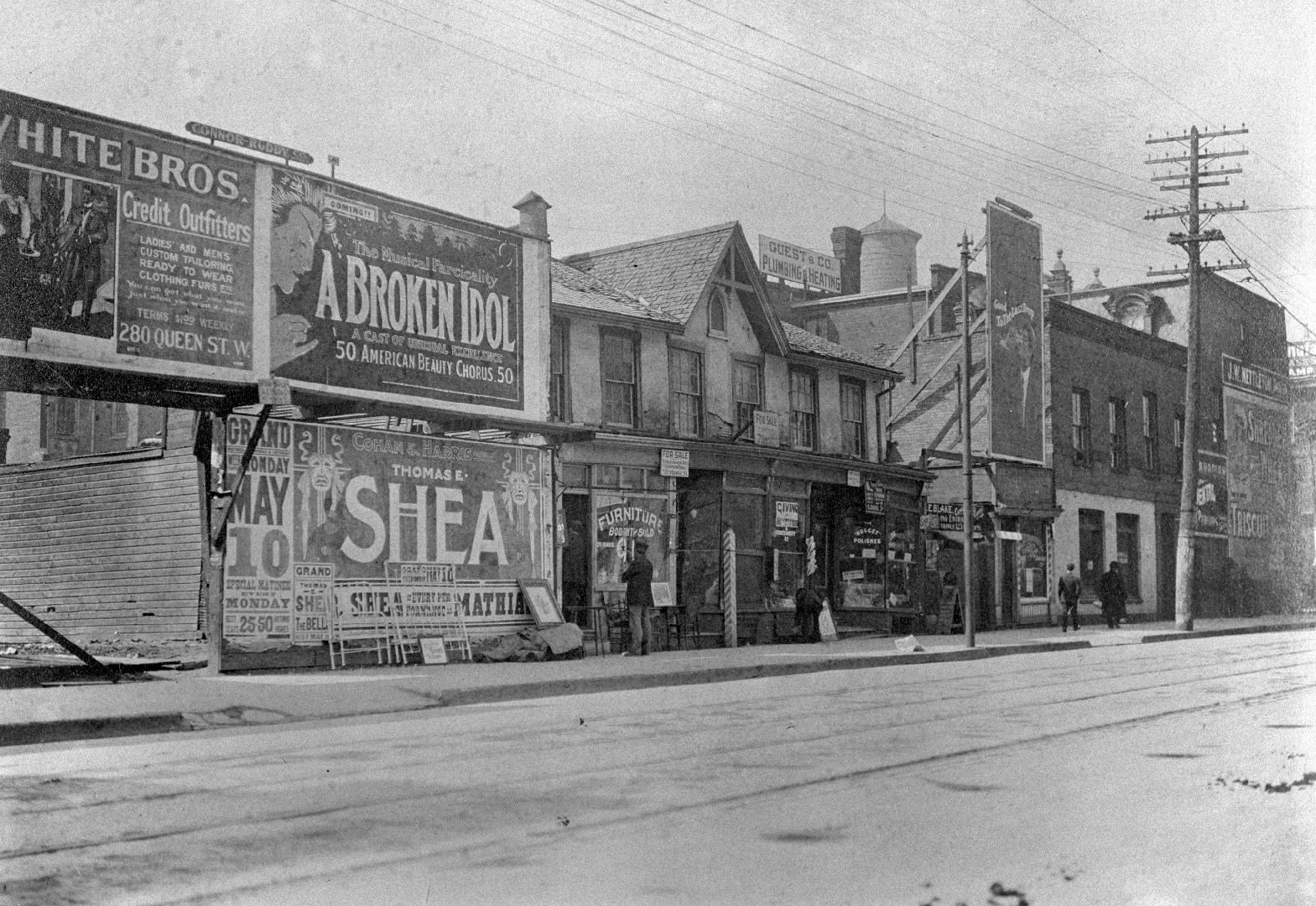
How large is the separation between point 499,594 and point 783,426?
10092 millimetres

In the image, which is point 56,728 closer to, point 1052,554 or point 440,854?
point 440,854

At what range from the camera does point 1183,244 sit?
109ft

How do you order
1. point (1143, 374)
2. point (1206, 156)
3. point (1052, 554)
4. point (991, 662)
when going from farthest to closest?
point (1143, 374)
point (1052, 554)
point (1206, 156)
point (991, 662)

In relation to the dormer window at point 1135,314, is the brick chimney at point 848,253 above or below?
above

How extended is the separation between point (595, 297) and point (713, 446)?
3618 mm

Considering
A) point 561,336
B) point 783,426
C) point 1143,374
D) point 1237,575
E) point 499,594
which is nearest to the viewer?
point 499,594

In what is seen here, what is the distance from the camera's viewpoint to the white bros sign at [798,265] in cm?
4541

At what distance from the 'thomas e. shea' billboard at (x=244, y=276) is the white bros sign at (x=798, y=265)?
79.3 ft

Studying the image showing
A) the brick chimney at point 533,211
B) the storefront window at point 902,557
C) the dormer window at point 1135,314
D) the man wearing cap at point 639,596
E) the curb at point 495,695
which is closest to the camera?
the curb at point 495,695

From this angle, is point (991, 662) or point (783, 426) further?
point (783, 426)

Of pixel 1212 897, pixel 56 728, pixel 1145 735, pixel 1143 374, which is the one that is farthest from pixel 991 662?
pixel 1143 374

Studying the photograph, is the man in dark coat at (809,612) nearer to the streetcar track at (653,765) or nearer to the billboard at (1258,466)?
the streetcar track at (653,765)

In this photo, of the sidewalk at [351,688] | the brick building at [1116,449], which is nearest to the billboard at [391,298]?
the sidewalk at [351,688]

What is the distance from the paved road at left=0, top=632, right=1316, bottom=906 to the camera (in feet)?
18.8
